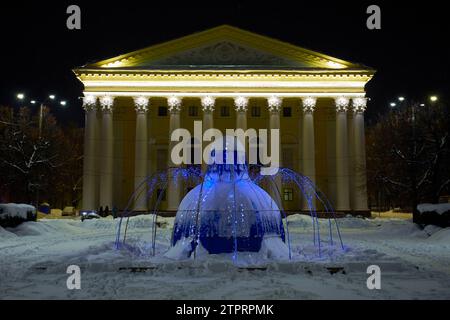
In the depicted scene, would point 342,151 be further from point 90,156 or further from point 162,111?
point 90,156

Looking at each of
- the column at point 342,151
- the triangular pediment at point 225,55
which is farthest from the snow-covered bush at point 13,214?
the column at point 342,151

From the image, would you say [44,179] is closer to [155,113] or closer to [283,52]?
[155,113]

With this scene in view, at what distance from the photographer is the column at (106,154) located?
4492 centimetres

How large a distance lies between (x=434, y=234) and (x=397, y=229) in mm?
4663

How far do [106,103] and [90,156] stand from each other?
5.41 metres

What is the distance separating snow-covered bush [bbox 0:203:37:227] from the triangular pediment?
2185 cm

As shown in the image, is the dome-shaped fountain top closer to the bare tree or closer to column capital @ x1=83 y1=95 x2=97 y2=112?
the bare tree

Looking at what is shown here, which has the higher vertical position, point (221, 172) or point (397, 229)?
point (221, 172)

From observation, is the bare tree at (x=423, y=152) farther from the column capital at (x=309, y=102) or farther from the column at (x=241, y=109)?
the column at (x=241, y=109)

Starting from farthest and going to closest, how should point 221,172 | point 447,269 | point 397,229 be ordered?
1. point 397,229
2. point 221,172
3. point 447,269

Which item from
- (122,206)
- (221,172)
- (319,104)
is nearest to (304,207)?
(319,104)

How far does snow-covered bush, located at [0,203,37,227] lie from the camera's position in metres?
24.7

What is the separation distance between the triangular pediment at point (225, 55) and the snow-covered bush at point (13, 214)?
21852 mm

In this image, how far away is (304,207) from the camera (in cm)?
4684
